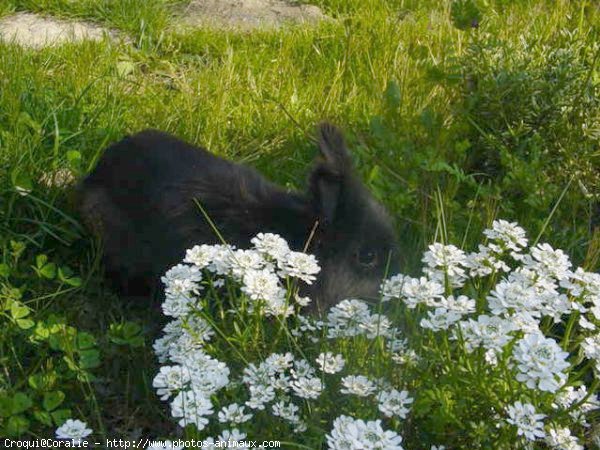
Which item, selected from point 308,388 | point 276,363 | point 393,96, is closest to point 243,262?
point 276,363

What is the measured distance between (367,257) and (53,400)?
1198 millimetres

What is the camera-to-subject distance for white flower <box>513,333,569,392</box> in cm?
216

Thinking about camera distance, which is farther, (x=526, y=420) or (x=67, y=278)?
(x=67, y=278)

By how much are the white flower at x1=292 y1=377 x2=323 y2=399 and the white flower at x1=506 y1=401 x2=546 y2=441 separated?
49cm

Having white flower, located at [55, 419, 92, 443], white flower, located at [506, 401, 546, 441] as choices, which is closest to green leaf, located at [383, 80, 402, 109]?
white flower, located at [506, 401, 546, 441]

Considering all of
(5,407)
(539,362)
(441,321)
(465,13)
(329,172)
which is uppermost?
(465,13)

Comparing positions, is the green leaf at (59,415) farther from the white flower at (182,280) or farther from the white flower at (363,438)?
the white flower at (363,438)

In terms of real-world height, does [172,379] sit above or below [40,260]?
above

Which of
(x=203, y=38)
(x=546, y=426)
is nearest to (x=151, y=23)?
(x=203, y=38)

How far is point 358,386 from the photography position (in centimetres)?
244

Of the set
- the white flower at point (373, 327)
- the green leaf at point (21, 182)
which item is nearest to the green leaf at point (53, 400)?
the white flower at point (373, 327)

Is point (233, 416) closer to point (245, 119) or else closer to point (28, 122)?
point (28, 122)

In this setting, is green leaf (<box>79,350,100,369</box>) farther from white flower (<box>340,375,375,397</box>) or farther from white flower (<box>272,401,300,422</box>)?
white flower (<box>340,375,375,397</box>)

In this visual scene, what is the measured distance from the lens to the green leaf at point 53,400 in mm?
2961
